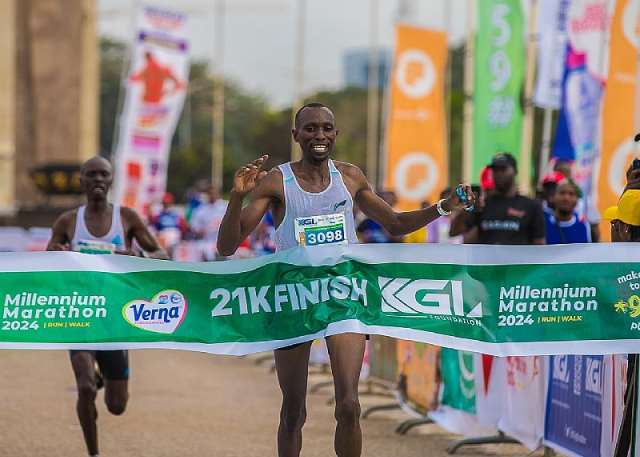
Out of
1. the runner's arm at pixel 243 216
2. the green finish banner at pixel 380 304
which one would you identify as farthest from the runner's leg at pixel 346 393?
the runner's arm at pixel 243 216

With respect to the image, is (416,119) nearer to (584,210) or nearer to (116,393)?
(584,210)

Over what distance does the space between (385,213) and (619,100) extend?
305 inches

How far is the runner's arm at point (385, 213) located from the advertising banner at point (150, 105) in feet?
79.5

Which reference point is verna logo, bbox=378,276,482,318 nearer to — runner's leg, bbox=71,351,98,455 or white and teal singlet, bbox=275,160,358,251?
white and teal singlet, bbox=275,160,358,251

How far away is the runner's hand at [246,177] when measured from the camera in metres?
6.91

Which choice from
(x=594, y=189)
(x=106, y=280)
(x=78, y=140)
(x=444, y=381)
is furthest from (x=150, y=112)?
(x=78, y=140)

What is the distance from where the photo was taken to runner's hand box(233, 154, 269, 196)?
6.91 m

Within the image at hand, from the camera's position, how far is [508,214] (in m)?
11.1

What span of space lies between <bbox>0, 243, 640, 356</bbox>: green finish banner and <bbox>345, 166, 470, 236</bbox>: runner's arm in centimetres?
22

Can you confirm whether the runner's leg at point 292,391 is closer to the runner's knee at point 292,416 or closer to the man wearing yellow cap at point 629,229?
the runner's knee at point 292,416

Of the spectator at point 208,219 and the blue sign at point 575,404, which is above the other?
the blue sign at point 575,404

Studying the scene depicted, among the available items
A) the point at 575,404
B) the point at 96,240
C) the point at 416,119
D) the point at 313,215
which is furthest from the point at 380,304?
the point at 416,119

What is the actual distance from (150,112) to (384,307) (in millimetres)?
25428

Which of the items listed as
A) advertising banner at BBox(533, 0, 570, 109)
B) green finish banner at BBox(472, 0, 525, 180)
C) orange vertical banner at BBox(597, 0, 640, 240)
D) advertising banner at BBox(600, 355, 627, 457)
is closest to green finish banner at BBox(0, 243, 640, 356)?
advertising banner at BBox(600, 355, 627, 457)
